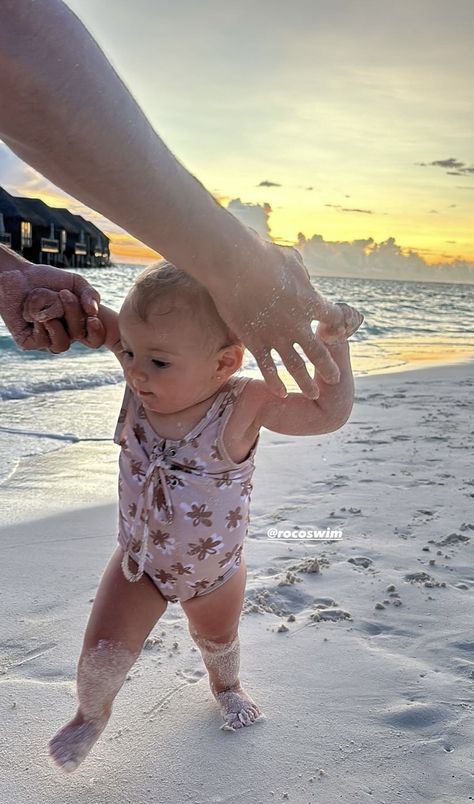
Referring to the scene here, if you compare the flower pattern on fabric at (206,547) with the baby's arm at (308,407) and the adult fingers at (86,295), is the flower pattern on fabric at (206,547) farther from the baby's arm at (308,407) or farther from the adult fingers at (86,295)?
the adult fingers at (86,295)

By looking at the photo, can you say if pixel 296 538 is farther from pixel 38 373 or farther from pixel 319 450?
pixel 38 373

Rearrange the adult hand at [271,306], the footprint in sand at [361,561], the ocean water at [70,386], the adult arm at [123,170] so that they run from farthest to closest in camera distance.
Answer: the ocean water at [70,386], the footprint in sand at [361,561], the adult hand at [271,306], the adult arm at [123,170]

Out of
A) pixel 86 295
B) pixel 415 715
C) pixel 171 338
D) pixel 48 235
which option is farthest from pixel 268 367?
pixel 48 235

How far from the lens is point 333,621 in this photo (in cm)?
277

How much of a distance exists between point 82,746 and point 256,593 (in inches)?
42.7

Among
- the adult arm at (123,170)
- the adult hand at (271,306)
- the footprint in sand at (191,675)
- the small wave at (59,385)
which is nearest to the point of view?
the adult arm at (123,170)

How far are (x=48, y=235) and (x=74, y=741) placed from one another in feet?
143

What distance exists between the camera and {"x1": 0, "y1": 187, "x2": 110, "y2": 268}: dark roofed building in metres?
38.3

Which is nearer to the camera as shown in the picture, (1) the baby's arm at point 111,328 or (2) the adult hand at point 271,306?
(2) the adult hand at point 271,306

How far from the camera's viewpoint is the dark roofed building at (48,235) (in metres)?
38.3

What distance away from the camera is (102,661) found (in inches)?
80.8

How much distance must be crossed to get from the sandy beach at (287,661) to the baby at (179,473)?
5.1 inches

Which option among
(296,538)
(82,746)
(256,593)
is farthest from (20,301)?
(296,538)

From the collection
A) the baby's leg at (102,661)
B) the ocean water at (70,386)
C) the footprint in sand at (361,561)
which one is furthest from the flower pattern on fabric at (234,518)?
the ocean water at (70,386)
